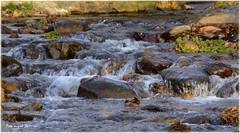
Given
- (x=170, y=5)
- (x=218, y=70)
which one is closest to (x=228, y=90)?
(x=218, y=70)

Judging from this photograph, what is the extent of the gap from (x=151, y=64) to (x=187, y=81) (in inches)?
61.1

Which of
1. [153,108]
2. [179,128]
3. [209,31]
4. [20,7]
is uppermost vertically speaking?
[20,7]

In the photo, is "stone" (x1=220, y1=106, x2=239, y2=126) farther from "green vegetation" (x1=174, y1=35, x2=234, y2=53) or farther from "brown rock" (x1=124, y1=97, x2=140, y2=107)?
"green vegetation" (x1=174, y1=35, x2=234, y2=53)

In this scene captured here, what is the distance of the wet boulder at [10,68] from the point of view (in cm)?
1103

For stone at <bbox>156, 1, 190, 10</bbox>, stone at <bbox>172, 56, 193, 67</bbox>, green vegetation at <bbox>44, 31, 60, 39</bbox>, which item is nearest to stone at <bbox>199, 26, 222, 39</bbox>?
stone at <bbox>172, 56, 193, 67</bbox>

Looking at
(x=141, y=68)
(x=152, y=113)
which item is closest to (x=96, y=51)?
(x=141, y=68)

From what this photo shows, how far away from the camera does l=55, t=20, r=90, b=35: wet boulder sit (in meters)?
16.8

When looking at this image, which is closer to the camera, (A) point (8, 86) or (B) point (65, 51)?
(A) point (8, 86)

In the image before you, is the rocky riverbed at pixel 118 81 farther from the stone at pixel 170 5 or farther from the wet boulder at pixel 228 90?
the stone at pixel 170 5

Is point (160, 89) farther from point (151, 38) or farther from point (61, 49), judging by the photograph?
point (151, 38)

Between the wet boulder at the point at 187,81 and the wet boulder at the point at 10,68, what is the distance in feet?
11.0

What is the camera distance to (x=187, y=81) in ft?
32.2

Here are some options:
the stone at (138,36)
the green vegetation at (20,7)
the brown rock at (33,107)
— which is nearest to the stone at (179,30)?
the stone at (138,36)

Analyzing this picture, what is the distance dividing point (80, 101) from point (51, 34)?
704 centimetres
